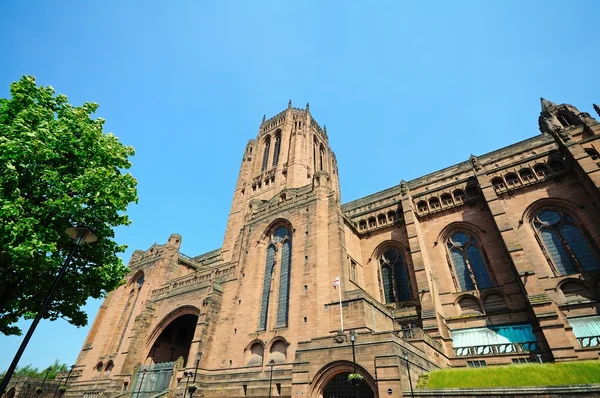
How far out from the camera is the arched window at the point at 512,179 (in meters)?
26.2

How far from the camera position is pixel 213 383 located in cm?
2388

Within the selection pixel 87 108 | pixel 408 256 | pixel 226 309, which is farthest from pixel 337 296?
pixel 87 108

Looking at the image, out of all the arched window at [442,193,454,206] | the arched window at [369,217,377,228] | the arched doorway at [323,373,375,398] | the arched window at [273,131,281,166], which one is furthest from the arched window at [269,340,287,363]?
the arched window at [273,131,281,166]

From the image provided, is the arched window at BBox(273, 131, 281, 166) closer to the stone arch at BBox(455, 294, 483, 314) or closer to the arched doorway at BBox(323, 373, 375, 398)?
the stone arch at BBox(455, 294, 483, 314)

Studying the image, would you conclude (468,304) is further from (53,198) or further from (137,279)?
(137,279)

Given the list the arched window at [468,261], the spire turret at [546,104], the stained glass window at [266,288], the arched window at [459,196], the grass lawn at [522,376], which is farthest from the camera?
the spire turret at [546,104]

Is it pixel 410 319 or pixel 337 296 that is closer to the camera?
pixel 337 296

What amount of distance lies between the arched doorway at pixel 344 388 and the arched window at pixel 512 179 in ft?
68.6

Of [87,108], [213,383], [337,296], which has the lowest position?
[213,383]

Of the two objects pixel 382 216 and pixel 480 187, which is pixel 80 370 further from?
pixel 480 187

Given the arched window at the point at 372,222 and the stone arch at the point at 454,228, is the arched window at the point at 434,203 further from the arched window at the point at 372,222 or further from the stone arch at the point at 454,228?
the arched window at the point at 372,222

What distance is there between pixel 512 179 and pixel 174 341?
38.0 meters

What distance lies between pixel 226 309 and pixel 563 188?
2956 centimetres

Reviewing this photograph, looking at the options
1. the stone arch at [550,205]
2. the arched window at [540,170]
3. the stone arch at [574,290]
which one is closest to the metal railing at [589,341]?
the stone arch at [574,290]
